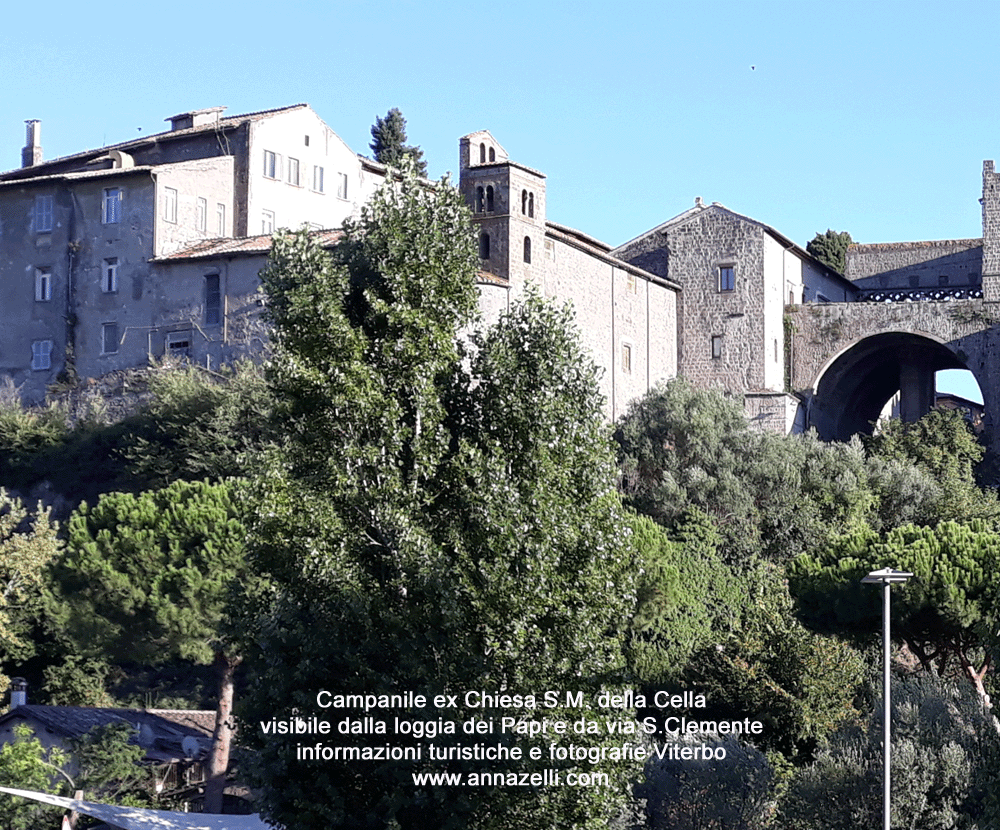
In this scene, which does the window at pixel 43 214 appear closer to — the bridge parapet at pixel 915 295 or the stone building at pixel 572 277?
the stone building at pixel 572 277

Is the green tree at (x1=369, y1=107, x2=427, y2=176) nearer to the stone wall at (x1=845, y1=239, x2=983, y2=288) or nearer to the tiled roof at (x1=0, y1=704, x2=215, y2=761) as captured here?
the stone wall at (x1=845, y1=239, x2=983, y2=288)

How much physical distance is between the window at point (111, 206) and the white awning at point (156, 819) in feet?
82.4

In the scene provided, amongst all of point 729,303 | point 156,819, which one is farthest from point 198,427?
point 729,303

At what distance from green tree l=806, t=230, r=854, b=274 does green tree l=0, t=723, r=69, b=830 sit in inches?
2013

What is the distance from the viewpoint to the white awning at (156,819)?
26.5 meters

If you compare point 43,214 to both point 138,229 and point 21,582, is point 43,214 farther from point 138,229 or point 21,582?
point 21,582

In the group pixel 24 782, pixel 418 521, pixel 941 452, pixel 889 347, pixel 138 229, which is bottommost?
pixel 24 782

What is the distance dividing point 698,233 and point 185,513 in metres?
25.1

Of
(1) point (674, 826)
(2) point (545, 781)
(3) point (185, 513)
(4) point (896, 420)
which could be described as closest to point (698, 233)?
(4) point (896, 420)

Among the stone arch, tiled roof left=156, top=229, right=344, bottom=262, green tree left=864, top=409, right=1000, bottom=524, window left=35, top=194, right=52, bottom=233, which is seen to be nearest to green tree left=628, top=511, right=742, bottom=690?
green tree left=864, top=409, right=1000, bottom=524

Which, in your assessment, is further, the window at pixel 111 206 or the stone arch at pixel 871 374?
the stone arch at pixel 871 374

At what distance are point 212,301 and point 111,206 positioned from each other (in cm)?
539

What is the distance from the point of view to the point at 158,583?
36031 mm

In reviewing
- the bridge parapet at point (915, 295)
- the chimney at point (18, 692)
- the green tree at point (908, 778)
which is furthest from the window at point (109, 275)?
the green tree at point (908, 778)
